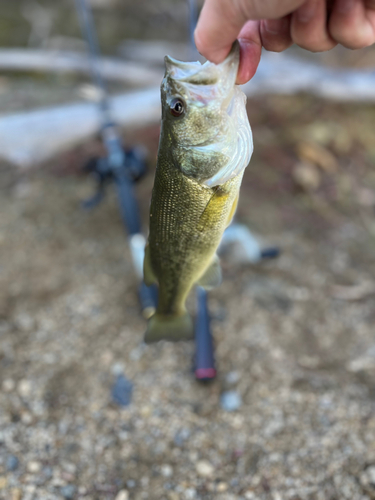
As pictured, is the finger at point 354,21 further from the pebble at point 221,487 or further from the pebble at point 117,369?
the pebble at point 117,369

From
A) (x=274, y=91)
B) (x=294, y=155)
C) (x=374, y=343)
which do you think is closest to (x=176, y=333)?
(x=374, y=343)

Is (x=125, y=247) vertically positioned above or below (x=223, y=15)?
below

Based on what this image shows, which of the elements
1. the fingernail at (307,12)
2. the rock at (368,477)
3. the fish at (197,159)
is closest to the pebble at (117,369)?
the fish at (197,159)

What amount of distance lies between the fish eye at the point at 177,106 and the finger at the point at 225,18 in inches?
7.0

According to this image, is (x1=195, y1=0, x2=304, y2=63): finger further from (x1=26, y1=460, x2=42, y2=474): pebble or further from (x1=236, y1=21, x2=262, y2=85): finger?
(x1=26, y1=460, x2=42, y2=474): pebble

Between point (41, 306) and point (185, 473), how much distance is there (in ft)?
5.90

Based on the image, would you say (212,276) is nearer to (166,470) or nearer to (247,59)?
(247,59)

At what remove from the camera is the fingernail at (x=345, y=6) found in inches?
50.4

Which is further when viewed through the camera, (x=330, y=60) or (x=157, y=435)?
(x=330, y=60)

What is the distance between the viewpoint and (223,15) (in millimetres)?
1161

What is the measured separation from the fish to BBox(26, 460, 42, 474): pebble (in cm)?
154

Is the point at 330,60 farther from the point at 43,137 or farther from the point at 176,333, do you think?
the point at 176,333

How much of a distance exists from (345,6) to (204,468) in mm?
2487

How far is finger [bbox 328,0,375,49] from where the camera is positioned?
1.29 meters
